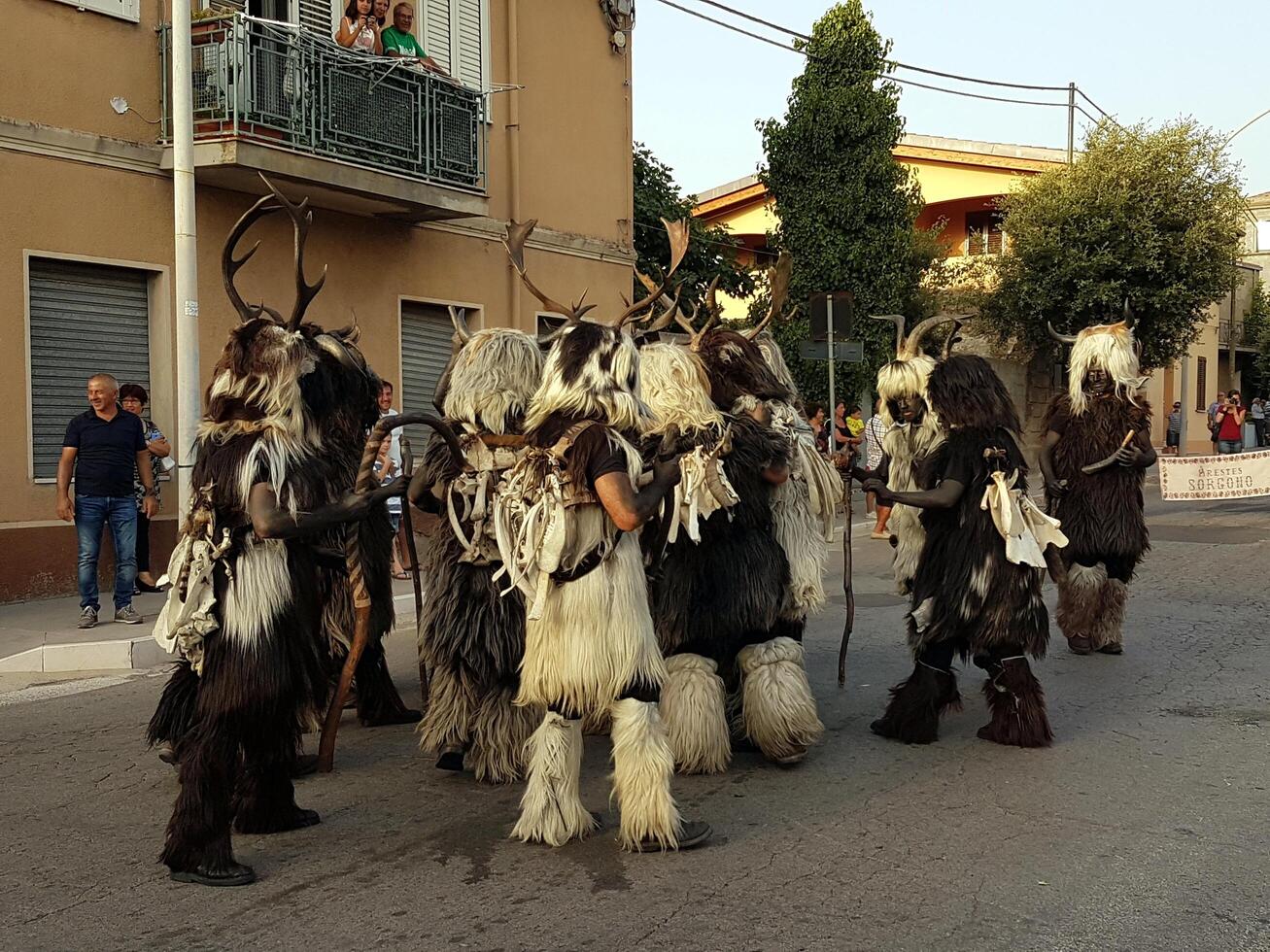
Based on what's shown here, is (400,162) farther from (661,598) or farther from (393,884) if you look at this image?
(393,884)

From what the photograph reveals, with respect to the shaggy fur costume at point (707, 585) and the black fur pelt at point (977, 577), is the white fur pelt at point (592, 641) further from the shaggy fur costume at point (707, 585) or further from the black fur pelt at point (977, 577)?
the black fur pelt at point (977, 577)

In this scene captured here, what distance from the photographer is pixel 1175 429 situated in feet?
118

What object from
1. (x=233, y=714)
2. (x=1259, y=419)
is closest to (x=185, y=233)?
(x=233, y=714)

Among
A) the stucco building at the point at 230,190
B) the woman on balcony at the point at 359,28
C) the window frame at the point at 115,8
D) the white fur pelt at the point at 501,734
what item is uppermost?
the woman on balcony at the point at 359,28

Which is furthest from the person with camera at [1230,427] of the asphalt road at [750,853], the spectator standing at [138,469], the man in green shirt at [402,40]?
the spectator standing at [138,469]

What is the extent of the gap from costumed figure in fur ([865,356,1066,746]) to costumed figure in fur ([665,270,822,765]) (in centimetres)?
34

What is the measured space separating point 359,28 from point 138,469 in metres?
5.82

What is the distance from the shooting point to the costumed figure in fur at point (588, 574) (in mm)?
4430

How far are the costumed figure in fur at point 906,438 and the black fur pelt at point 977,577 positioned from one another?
3.20 ft

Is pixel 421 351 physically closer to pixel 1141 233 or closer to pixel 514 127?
pixel 514 127

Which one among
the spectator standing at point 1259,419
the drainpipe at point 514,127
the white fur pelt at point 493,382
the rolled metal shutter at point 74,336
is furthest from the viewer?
the spectator standing at point 1259,419

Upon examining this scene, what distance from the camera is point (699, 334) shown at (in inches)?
243

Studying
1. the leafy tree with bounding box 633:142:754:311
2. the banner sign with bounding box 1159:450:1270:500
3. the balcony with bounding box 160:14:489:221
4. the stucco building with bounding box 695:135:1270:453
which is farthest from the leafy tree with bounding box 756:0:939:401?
the balcony with bounding box 160:14:489:221

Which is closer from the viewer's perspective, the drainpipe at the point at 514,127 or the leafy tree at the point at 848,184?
the drainpipe at the point at 514,127
